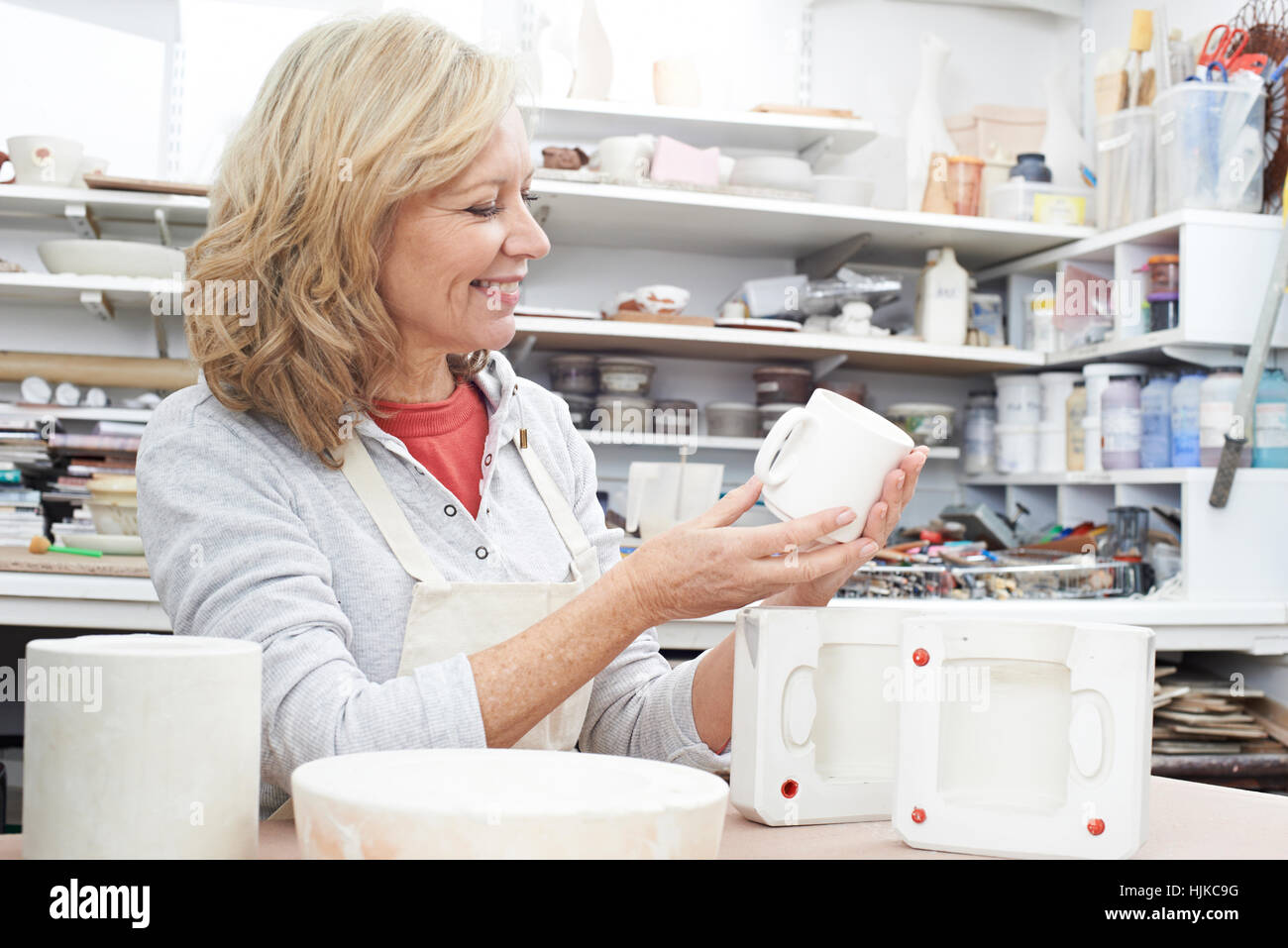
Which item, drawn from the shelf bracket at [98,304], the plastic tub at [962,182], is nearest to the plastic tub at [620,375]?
the plastic tub at [962,182]

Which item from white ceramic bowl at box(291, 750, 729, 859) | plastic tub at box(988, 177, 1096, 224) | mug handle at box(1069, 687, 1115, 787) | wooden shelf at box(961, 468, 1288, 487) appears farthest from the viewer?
plastic tub at box(988, 177, 1096, 224)

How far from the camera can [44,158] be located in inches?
99.3

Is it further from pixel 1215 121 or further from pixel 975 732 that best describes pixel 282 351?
pixel 1215 121

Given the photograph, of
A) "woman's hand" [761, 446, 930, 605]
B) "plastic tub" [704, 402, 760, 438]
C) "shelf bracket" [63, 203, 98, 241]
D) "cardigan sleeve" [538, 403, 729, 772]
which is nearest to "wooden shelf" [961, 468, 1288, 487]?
"plastic tub" [704, 402, 760, 438]

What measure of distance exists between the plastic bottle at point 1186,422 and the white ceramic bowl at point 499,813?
2.14 meters

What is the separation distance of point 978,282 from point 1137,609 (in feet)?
3.89

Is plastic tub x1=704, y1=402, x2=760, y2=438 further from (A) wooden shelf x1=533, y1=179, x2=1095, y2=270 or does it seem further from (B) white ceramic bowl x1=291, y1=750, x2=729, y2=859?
(B) white ceramic bowl x1=291, y1=750, x2=729, y2=859

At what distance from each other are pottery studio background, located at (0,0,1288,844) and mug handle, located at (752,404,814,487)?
131 centimetres

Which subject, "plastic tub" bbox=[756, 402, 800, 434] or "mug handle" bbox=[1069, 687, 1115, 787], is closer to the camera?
"mug handle" bbox=[1069, 687, 1115, 787]

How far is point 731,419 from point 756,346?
18 cm

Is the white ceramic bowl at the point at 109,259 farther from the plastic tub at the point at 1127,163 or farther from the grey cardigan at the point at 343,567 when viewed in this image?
the plastic tub at the point at 1127,163

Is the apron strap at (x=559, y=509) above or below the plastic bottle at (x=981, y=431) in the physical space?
below

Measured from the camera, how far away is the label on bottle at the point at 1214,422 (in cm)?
239

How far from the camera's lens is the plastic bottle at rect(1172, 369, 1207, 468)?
2445 mm
